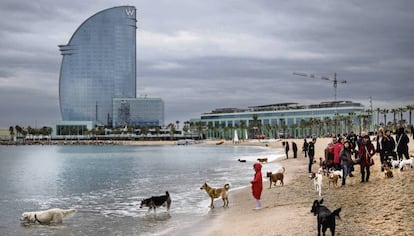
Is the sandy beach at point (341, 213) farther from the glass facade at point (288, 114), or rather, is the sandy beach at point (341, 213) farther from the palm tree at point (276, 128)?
the palm tree at point (276, 128)

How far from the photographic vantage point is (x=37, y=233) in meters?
13.5

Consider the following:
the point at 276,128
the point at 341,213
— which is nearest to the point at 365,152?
the point at 341,213

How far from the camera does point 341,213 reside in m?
12.0

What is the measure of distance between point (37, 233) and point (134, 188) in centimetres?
1286

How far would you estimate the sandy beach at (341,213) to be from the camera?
1047 cm

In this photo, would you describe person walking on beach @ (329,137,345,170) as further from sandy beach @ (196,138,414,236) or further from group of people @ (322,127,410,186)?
sandy beach @ (196,138,414,236)

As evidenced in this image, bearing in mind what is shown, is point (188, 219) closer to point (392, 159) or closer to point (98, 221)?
point (98, 221)

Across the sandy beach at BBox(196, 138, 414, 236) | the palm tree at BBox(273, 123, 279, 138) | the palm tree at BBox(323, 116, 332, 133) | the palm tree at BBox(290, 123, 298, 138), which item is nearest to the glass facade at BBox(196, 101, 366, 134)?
the palm tree at BBox(290, 123, 298, 138)

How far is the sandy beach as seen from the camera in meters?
10.5

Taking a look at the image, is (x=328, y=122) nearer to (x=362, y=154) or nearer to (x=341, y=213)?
(x=362, y=154)

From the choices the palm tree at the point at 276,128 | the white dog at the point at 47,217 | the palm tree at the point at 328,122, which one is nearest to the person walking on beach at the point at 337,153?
the white dog at the point at 47,217

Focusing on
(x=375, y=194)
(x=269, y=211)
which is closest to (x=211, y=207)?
(x=269, y=211)

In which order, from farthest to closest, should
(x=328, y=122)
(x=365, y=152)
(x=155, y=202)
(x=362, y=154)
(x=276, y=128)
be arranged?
(x=276, y=128), (x=328, y=122), (x=365, y=152), (x=362, y=154), (x=155, y=202)

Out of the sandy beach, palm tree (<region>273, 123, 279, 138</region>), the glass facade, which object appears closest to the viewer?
the sandy beach
